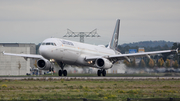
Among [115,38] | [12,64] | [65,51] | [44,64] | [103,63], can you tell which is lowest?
[103,63]

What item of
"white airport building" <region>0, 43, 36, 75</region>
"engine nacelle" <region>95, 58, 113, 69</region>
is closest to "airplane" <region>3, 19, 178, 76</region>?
"engine nacelle" <region>95, 58, 113, 69</region>

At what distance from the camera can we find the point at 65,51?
45000mm

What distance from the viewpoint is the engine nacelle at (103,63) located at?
4754cm

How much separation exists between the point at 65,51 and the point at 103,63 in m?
6.56

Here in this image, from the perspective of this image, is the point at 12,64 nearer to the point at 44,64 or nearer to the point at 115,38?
the point at 115,38

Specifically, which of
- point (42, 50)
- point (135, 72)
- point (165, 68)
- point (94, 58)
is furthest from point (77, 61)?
point (165, 68)

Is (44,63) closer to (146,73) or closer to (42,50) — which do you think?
(42,50)

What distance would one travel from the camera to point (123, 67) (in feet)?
192

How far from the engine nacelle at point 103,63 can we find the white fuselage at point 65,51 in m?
2.21

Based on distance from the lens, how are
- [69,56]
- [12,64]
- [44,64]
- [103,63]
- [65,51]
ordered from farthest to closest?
[12,64] < [103,63] < [44,64] < [69,56] < [65,51]

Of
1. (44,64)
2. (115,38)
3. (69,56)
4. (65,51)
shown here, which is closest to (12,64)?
(115,38)

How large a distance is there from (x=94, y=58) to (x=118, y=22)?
2084 centimetres

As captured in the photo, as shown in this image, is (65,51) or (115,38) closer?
(65,51)

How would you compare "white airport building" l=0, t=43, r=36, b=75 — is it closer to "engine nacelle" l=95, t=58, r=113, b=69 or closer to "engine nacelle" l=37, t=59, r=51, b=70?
"engine nacelle" l=37, t=59, r=51, b=70
